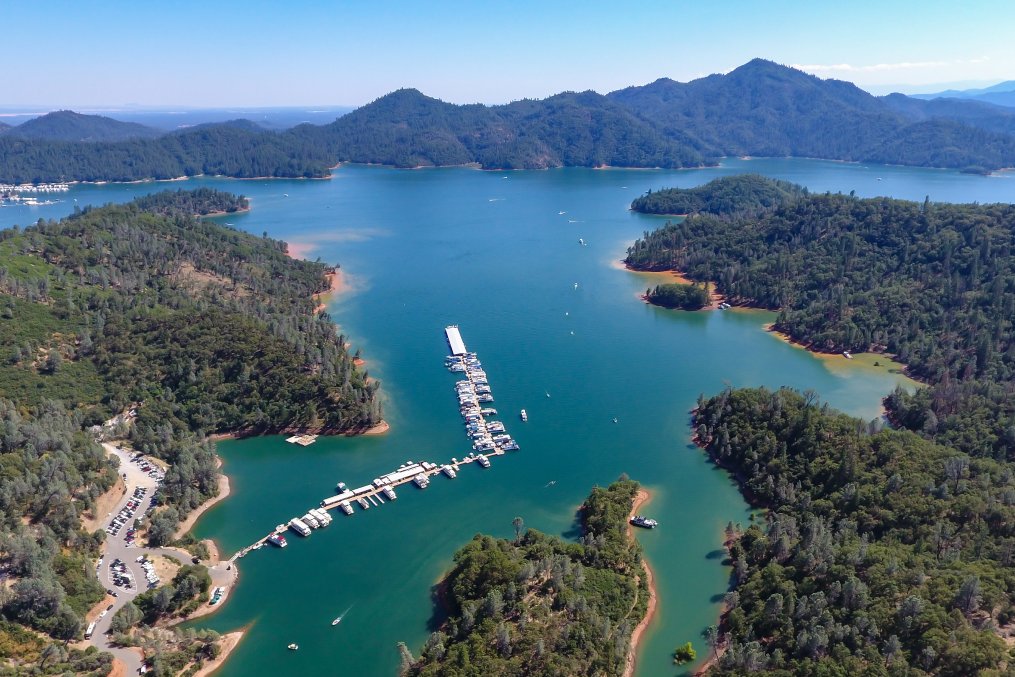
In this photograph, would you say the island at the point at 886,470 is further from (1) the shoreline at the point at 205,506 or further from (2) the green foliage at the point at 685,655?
(1) the shoreline at the point at 205,506

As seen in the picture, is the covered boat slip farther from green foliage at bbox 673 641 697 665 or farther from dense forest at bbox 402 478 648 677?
green foliage at bbox 673 641 697 665

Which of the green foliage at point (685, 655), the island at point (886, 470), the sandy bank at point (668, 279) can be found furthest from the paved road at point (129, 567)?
the sandy bank at point (668, 279)

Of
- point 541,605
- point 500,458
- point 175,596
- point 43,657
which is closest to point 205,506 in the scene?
point 175,596

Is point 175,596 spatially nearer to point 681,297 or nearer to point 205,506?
point 205,506

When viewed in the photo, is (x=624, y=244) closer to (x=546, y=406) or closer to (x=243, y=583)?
(x=546, y=406)

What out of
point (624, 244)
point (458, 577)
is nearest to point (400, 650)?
point (458, 577)
